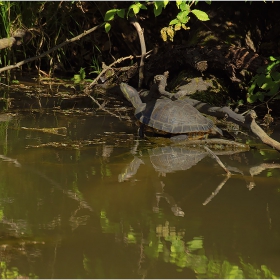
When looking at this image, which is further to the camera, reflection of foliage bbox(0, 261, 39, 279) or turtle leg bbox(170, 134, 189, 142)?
turtle leg bbox(170, 134, 189, 142)

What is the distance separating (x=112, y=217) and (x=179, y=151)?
1882 mm

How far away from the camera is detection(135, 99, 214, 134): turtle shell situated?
5910 millimetres

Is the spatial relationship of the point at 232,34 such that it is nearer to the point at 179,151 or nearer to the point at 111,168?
the point at 179,151

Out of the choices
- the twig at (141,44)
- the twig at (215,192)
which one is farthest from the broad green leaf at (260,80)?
the twig at (141,44)

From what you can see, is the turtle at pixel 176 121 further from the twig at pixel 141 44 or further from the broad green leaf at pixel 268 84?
the twig at pixel 141 44

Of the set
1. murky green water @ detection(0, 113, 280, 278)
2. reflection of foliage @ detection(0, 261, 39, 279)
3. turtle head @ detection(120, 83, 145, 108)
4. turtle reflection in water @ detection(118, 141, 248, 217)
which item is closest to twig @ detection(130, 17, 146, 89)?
turtle head @ detection(120, 83, 145, 108)

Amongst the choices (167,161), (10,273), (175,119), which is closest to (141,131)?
(175,119)

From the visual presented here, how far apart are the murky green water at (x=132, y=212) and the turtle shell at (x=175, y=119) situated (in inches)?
15.9

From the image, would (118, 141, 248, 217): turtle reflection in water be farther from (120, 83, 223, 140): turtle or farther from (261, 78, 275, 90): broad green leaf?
(261, 78, 275, 90): broad green leaf

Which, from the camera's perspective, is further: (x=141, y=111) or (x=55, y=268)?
(x=141, y=111)

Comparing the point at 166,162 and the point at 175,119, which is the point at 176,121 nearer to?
the point at 175,119

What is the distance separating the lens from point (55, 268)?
3006mm

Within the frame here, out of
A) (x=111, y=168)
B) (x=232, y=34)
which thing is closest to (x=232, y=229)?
(x=111, y=168)

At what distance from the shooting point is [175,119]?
19.6 ft
